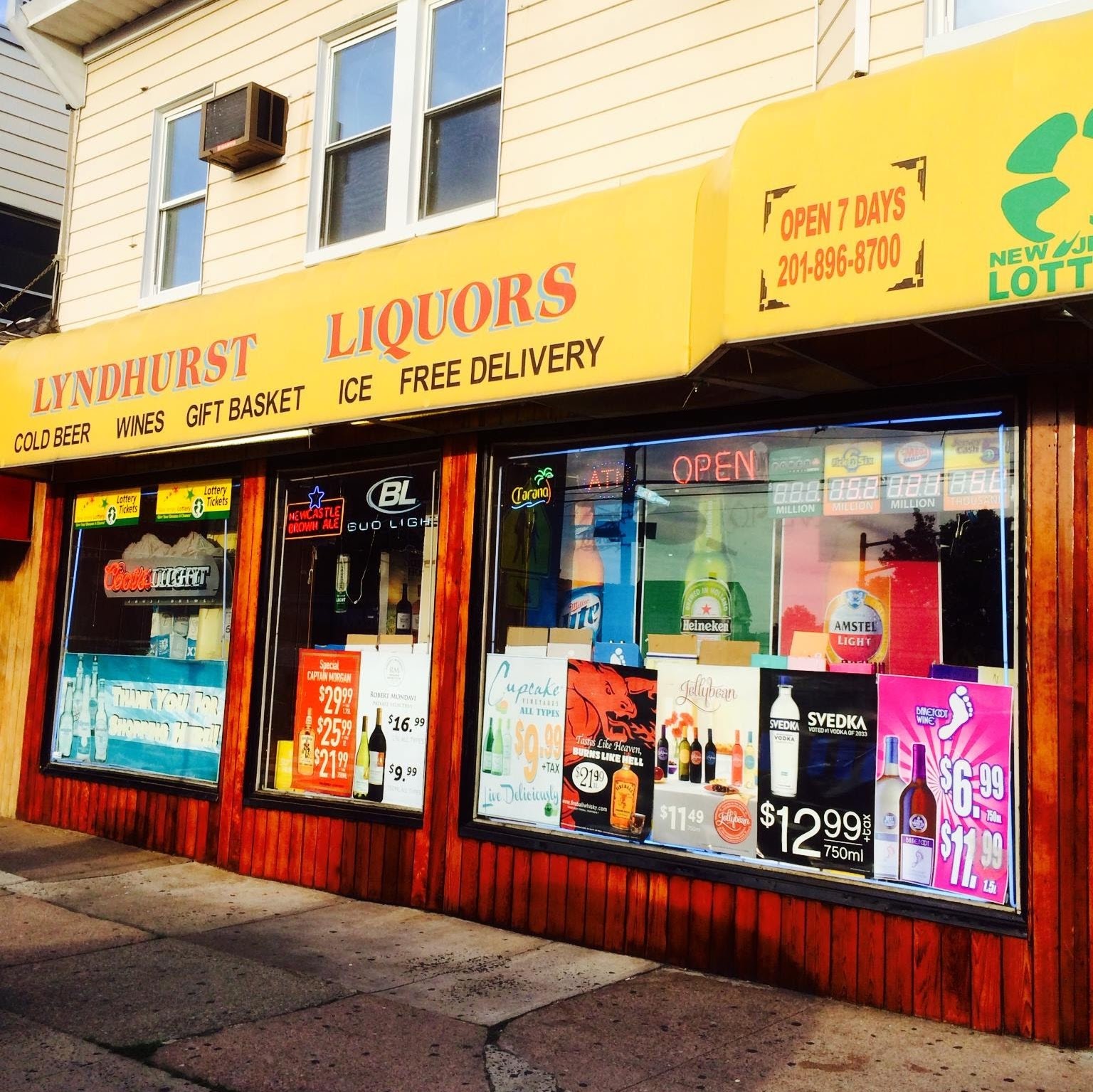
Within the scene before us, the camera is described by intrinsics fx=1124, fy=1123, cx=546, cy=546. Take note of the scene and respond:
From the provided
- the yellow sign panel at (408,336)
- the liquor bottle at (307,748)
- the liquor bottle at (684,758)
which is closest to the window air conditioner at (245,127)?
the yellow sign panel at (408,336)

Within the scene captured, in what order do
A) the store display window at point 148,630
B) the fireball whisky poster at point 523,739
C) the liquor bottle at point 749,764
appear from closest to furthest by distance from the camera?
the liquor bottle at point 749,764
the fireball whisky poster at point 523,739
the store display window at point 148,630

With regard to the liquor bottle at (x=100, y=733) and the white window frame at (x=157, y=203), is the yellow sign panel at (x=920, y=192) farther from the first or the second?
the liquor bottle at (x=100, y=733)

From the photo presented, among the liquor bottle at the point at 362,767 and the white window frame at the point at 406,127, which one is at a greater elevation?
the white window frame at the point at 406,127

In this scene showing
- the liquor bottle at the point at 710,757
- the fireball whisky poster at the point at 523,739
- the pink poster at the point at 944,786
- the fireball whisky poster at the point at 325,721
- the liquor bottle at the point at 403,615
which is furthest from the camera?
the fireball whisky poster at the point at 325,721

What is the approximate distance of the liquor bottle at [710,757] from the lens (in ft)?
18.7

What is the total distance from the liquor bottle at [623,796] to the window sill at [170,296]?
17.0 ft

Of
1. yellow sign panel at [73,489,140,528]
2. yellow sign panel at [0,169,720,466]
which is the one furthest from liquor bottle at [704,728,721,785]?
yellow sign panel at [73,489,140,528]

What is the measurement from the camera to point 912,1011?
481 cm

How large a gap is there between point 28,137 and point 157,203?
4.00m

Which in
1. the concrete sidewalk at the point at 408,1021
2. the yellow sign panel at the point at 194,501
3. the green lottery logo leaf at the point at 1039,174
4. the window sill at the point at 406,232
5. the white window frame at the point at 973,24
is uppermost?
the white window frame at the point at 973,24

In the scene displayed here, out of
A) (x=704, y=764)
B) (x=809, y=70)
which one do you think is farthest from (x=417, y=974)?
(x=809, y=70)

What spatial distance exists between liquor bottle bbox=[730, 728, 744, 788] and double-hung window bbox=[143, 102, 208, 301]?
236 inches

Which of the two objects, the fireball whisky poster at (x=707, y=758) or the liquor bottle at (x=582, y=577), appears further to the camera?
the liquor bottle at (x=582, y=577)

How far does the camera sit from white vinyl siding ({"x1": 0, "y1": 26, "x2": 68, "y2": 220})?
39.7ft
